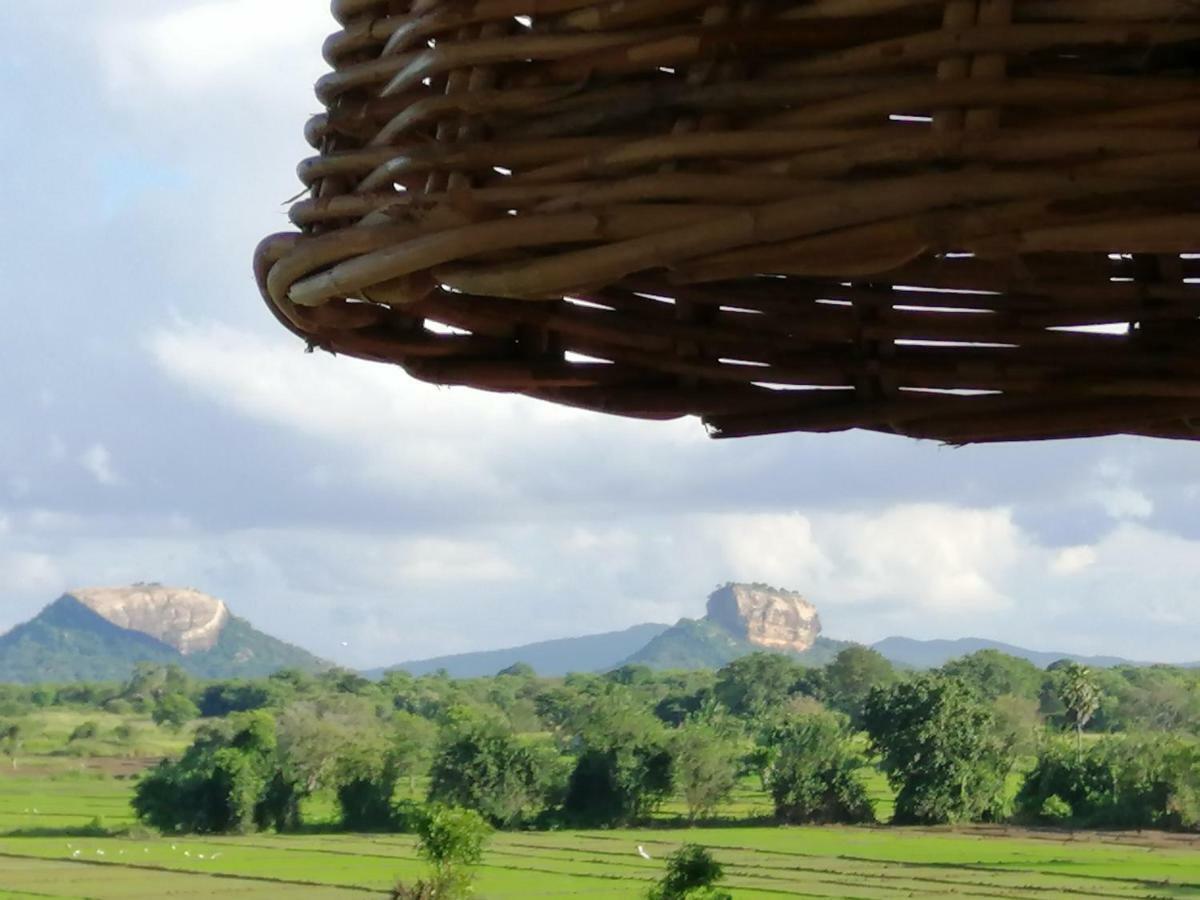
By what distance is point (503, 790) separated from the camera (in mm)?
19047

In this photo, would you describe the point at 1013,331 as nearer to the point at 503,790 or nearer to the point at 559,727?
the point at 503,790

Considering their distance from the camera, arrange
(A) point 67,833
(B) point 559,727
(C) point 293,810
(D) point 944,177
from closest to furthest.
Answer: (D) point 944,177
(A) point 67,833
(C) point 293,810
(B) point 559,727

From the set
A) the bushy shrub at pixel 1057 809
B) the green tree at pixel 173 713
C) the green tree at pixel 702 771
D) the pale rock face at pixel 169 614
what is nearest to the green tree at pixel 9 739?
the green tree at pixel 173 713

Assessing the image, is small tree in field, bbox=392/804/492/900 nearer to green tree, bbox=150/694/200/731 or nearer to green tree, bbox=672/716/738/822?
green tree, bbox=672/716/738/822

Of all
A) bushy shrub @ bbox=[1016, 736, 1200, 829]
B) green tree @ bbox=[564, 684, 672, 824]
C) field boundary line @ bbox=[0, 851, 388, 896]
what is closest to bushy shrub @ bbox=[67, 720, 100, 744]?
green tree @ bbox=[564, 684, 672, 824]

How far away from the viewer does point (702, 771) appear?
1920 centimetres

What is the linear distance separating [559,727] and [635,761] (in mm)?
6160

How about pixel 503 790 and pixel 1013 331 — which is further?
pixel 503 790

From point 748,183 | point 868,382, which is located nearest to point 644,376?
point 868,382

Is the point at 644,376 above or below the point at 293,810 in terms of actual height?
above

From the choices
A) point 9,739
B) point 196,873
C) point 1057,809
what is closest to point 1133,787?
point 1057,809

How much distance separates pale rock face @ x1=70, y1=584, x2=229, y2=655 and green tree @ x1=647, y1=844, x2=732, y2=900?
54.8m

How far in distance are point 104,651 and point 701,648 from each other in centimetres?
2358

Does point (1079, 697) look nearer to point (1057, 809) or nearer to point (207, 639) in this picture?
point (1057, 809)
